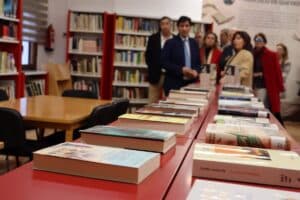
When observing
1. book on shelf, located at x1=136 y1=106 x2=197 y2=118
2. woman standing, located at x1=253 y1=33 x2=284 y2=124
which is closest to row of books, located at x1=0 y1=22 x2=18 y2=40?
woman standing, located at x1=253 y1=33 x2=284 y2=124

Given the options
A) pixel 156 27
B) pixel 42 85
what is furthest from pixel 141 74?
pixel 42 85

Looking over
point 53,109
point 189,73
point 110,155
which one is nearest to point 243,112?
point 110,155

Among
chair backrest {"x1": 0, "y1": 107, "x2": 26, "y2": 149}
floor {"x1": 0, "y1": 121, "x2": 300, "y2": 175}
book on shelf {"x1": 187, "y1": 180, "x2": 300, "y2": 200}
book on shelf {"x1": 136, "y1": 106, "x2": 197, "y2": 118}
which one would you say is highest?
book on shelf {"x1": 136, "y1": 106, "x2": 197, "y2": 118}

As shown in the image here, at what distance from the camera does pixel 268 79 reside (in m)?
5.44

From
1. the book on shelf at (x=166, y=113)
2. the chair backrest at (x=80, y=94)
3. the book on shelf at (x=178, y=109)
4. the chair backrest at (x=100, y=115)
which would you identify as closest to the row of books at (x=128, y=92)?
the chair backrest at (x=80, y=94)

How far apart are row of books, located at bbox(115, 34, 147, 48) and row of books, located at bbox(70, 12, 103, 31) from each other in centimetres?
38

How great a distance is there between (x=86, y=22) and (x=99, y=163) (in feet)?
21.6

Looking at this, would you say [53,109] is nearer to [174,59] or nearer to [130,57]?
[174,59]

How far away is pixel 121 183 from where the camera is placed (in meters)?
1.05

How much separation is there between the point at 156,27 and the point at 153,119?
5.76 metres

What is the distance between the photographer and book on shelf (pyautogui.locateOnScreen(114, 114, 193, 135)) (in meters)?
1.72

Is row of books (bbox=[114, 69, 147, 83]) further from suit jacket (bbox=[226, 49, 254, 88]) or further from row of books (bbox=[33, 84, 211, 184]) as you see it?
row of books (bbox=[33, 84, 211, 184])

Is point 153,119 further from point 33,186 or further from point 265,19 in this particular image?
Answer: point 265,19

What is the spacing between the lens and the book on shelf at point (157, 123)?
5.65 ft
